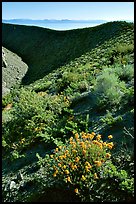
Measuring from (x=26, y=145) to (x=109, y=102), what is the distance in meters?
2.25

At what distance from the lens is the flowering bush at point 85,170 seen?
15.5 feet

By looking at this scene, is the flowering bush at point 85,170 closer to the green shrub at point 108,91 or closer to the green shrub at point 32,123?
the green shrub at point 32,123

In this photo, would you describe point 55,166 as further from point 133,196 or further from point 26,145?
point 26,145

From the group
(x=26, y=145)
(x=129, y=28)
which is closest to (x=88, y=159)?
(x=26, y=145)

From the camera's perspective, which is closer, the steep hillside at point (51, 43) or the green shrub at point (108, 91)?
the green shrub at point (108, 91)

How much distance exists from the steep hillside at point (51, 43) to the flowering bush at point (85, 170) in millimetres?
20805

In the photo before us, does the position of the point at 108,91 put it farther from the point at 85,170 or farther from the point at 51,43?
the point at 51,43

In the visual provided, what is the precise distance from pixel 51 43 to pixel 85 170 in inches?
1354

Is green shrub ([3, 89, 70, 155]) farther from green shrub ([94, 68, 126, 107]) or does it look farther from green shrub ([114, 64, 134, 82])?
green shrub ([114, 64, 134, 82])

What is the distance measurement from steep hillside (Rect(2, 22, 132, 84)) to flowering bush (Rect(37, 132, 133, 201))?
20.8 metres

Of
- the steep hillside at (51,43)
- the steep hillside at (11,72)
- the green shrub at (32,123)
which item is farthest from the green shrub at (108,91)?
the steep hillside at (51,43)

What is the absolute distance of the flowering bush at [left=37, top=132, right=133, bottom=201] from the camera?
187 inches

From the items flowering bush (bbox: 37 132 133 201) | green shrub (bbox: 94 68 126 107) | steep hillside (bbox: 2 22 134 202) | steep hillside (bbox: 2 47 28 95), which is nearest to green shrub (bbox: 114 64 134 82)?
steep hillside (bbox: 2 22 134 202)

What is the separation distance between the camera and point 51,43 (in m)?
38.2
